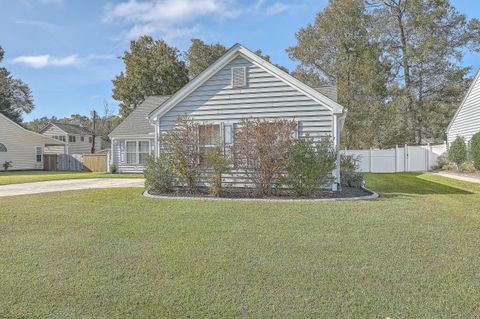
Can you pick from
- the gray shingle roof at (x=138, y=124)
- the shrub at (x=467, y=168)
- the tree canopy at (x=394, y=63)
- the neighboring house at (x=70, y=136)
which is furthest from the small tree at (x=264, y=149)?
the neighboring house at (x=70, y=136)

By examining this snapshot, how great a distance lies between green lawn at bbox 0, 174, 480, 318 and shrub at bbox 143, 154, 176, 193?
2782 millimetres

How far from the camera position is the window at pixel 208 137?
35.2 ft

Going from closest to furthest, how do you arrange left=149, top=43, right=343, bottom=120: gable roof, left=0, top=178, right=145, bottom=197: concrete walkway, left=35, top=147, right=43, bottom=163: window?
left=149, top=43, right=343, bottom=120: gable roof, left=0, top=178, right=145, bottom=197: concrete walkway, left=35, top=147, right=43, bottom=163: window

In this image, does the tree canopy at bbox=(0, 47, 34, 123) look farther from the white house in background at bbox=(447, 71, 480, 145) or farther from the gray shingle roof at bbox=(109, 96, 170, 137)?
the white house in background at bbox=(447, 71, 480, 145)

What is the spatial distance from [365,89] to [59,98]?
100 feet

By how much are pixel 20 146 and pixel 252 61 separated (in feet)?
88.8

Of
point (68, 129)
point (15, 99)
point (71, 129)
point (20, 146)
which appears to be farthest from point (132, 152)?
point (15, 99)

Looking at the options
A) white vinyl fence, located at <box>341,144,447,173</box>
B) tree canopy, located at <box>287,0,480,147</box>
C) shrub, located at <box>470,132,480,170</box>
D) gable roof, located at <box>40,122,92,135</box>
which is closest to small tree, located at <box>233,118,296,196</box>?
shrub, located at <box>470,132,480,170</box>

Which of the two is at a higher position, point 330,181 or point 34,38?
point 34,38

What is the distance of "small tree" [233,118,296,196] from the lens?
9367 mm

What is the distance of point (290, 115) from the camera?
436 inches

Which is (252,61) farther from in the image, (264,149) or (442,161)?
(442,161)

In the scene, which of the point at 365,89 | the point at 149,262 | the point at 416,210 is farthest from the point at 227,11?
the point at 365,89

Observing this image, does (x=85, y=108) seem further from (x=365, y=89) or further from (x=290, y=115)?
(x=290, y=115)
